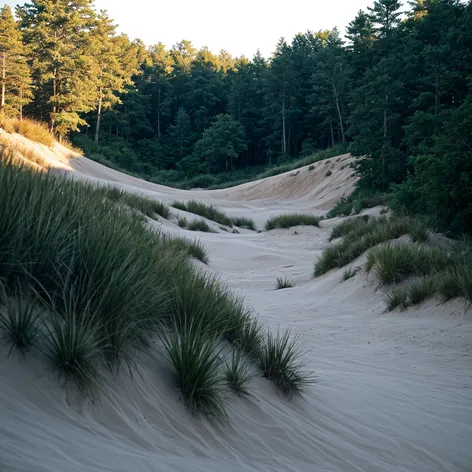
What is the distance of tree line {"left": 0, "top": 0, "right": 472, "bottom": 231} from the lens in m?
15.0

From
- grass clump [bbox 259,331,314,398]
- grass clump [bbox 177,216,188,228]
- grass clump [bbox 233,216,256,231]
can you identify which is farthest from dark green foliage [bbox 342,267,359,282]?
grass clump [bbox 233,216,256,231]

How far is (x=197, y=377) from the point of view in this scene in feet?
8.59

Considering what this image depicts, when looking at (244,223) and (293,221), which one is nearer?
(293,221)

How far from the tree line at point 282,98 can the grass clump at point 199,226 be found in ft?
20.2

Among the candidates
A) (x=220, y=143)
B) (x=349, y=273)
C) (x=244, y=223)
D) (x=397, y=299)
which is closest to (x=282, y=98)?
(x=220, y=143)

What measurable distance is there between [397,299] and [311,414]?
13.9ft

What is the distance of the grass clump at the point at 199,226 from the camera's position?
641 inches

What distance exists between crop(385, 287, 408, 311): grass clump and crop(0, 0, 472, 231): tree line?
3122 millimetres

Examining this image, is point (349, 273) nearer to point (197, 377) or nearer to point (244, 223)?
point (197, 377)

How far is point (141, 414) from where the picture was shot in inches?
92.4

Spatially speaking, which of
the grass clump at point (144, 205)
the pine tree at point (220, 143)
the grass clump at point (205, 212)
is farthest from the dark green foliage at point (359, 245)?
the pine tree at point (220, 143)

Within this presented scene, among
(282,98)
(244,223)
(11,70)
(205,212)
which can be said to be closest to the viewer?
(205,212)

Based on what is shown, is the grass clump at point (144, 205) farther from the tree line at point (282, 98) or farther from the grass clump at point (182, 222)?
the tree line at point (282, 98)

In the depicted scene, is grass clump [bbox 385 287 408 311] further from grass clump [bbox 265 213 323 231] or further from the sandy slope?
grass clump [bbox 265 213 323 231]
